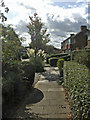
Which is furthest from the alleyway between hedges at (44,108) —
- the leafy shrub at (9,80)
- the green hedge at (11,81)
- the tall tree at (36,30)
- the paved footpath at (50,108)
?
the tall tree at (36,30)

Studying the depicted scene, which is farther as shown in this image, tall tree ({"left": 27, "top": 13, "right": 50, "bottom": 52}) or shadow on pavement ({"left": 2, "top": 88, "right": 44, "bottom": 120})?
tall tree ({"left": 27, "top": 13, "right": 50, "bottom": 52})

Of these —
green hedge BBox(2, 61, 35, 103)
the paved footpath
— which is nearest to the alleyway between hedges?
the paved footpath

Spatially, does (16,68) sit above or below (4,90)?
above

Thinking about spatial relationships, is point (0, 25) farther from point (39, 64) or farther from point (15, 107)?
point (39, 64)

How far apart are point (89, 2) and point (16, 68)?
296 cm

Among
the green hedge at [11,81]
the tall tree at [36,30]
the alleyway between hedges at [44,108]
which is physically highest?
the tall tree at [36,30]

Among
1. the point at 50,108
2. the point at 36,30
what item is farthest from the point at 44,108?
the point at 36,30

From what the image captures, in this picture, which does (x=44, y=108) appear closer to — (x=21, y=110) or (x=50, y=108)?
(x=50, y=108)

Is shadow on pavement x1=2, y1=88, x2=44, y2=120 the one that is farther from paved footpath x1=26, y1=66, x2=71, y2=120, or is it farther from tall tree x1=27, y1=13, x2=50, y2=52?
tall tree x1=27, y1=13, x2=50, y2=52

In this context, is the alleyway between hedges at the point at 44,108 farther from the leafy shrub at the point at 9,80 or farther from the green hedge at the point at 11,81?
the leafy shrub at the point at 9,80

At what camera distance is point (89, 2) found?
2.82 m

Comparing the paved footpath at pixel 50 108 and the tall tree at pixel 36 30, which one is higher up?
the tall tree at pixel 36 30

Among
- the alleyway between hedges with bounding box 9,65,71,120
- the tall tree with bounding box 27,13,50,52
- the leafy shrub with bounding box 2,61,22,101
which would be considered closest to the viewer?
the leafy shrub with bounding box 2,61,22,101

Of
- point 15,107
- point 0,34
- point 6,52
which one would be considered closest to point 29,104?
point 15,107
